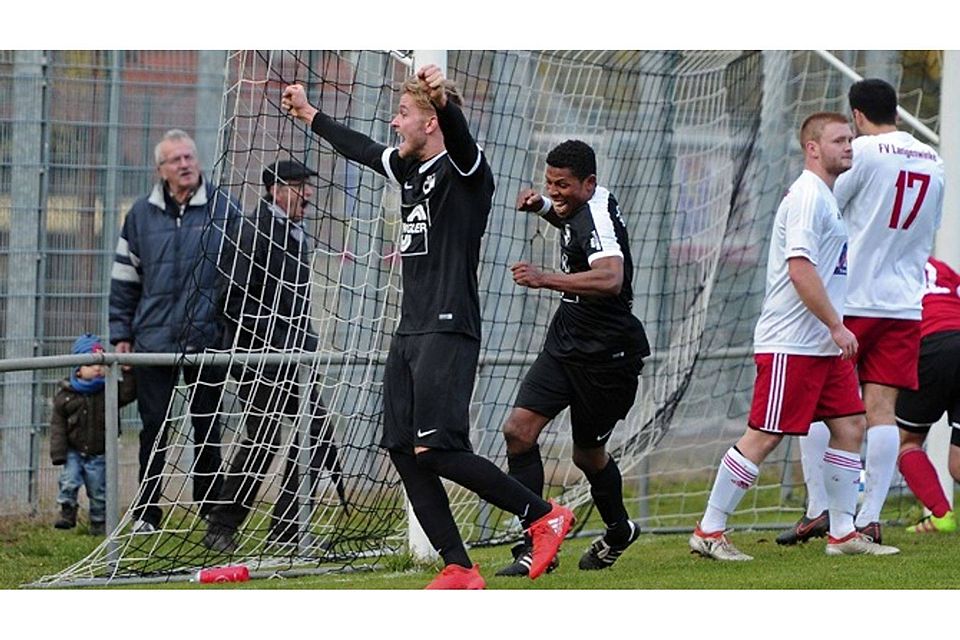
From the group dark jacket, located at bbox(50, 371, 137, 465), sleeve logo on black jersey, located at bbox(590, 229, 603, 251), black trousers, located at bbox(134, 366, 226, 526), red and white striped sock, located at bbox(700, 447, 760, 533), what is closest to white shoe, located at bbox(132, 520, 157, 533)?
black trousers, located at bbox(134, 366, 226, 526)

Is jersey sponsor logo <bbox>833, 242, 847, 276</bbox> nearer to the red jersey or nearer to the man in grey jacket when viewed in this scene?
the red jersey

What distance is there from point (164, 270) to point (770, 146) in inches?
180

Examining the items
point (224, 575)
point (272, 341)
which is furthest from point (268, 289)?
point (224, 575)

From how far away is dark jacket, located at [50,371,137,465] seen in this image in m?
9.88

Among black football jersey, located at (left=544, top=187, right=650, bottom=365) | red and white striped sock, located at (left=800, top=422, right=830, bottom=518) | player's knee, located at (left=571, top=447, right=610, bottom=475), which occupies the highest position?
black football jersey, located at (left=544, top=187, right=650, bottom=365)

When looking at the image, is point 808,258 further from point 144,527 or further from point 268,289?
point 144,527

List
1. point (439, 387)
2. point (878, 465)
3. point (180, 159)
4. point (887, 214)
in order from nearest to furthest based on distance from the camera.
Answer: point (439, 387) → point (887, 214) → point (878, 465) → point (180, 159)

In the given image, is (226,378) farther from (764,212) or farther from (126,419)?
(764,212)

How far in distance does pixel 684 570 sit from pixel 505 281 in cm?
384

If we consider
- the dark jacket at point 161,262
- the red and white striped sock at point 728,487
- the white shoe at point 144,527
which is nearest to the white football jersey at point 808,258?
the red and white striped sock at point 728,487

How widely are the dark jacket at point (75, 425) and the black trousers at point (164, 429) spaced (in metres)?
0.34

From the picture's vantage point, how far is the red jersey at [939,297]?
9109mm

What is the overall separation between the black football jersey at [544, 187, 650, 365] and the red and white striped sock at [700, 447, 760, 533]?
0.73 m

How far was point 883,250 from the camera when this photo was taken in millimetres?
8336
